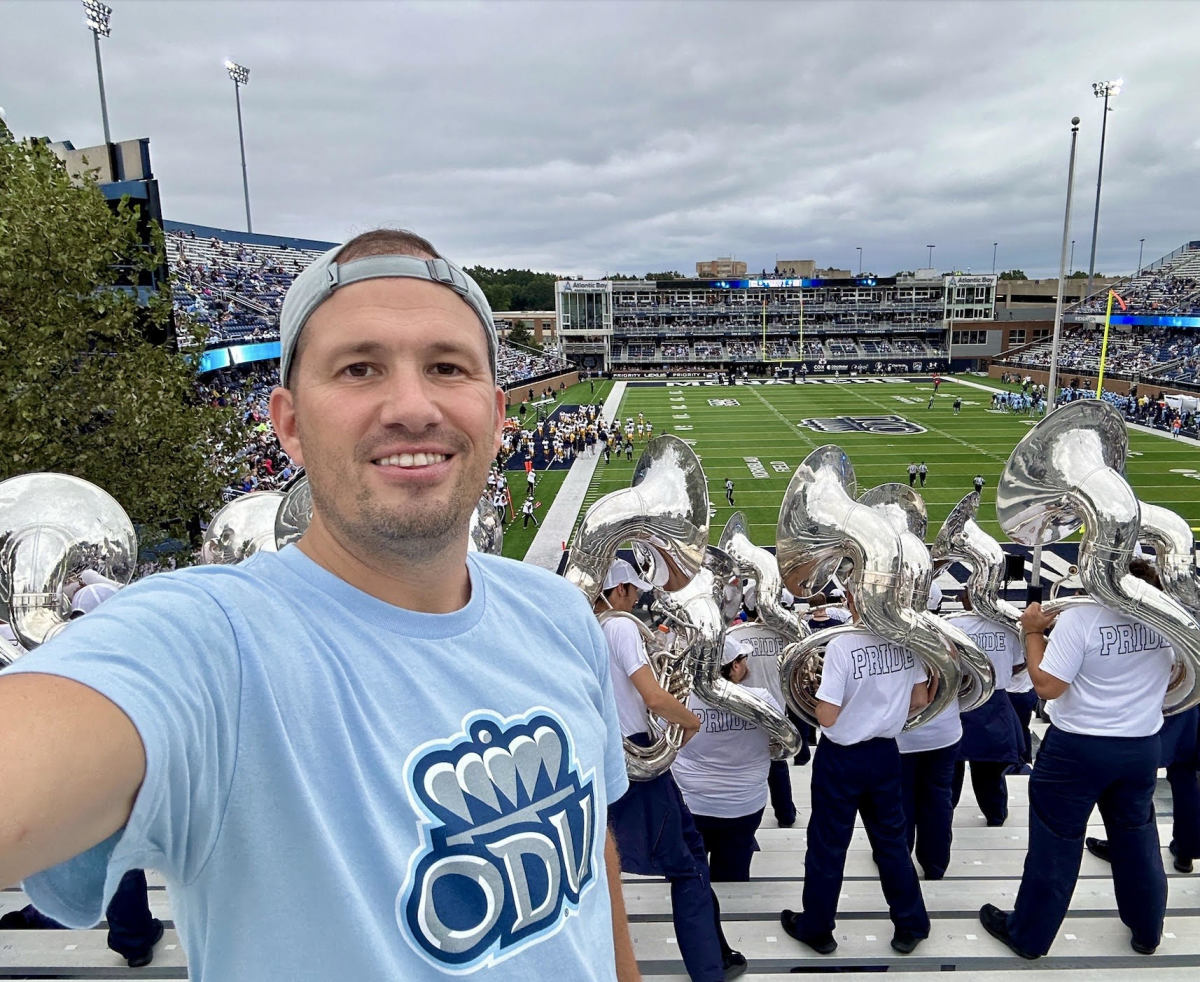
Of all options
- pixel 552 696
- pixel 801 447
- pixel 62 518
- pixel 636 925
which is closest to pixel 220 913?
pixel 552 696

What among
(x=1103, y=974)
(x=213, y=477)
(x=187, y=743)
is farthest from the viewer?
(x=213, y=477)

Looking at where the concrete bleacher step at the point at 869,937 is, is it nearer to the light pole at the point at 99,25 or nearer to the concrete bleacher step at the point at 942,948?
the concrete bleacher step at the point at 942,948

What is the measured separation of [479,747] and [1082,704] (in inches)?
117

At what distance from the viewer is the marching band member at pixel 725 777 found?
345 centimetres

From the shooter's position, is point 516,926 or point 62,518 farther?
point 62,518

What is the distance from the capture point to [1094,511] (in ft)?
11.3

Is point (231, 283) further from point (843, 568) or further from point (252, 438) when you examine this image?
point (843, 568)

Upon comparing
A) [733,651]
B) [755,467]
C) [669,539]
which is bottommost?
[755,467]

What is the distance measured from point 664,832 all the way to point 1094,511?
2.44 meters

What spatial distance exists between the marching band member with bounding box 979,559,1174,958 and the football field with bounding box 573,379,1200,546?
13562 mm

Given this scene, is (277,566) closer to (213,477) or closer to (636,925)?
(636,925)

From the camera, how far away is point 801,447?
2814 centimetres

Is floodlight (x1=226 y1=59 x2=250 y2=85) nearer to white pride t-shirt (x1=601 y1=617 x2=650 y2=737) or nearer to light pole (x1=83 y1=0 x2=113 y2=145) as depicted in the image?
light pole (x1=83 y1=0 x2=113 y2=145)

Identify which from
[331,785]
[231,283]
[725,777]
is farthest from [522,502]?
[231,283]
